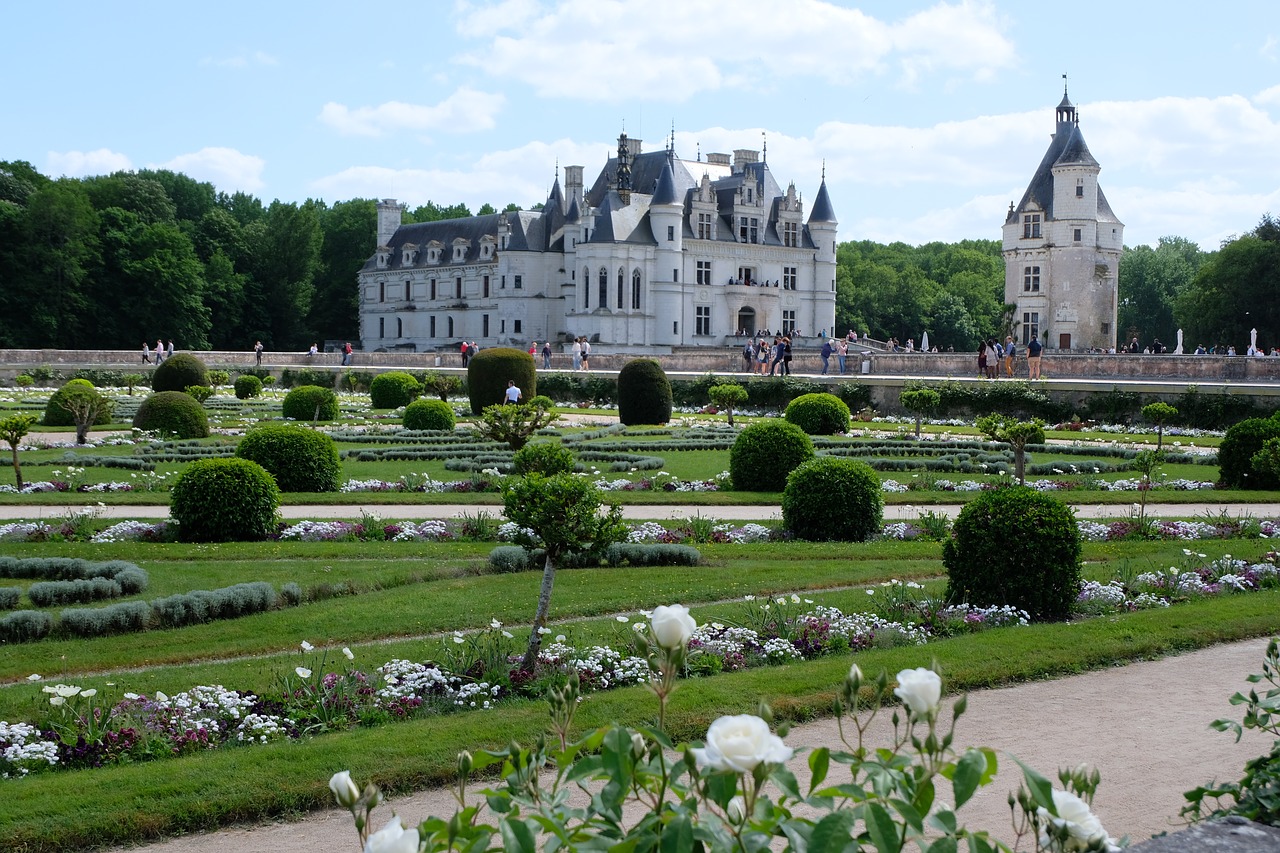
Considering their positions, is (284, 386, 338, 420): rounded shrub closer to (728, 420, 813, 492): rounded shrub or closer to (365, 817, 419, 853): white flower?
(728, 420, 813, 492): rounded shrub

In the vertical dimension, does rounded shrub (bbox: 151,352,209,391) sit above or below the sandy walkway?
above

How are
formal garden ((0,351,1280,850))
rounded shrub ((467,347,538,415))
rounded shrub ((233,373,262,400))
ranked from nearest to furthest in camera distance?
formal garden ((0,351,1280,850))
rounded shrub ((467,347,538,415))
rounded shrub ((233,373,262,400))

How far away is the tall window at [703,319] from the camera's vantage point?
234 feet

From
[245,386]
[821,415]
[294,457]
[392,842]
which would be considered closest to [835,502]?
[294,457]

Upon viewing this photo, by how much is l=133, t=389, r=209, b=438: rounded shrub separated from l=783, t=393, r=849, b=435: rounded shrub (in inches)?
465

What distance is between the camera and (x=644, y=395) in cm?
2970

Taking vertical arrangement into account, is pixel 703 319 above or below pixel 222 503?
above

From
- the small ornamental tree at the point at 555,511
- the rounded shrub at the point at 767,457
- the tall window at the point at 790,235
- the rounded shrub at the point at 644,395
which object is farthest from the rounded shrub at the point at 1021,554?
the tall window at the point at 790,235

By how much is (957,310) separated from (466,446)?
69.2 meters

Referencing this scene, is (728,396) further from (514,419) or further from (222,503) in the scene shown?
(222,503)

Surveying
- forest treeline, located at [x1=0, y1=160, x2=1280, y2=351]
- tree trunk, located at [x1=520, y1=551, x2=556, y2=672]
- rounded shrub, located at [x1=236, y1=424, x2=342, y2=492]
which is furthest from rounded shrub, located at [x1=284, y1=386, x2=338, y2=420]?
forest treeline, located at [x1=0, y1=160, x2=1280, y2=351]

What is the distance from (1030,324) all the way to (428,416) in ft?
151

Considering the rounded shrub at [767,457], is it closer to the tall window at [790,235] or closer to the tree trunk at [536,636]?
the tree trunk at [536,636]

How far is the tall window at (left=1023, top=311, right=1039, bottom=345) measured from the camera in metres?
65.5
